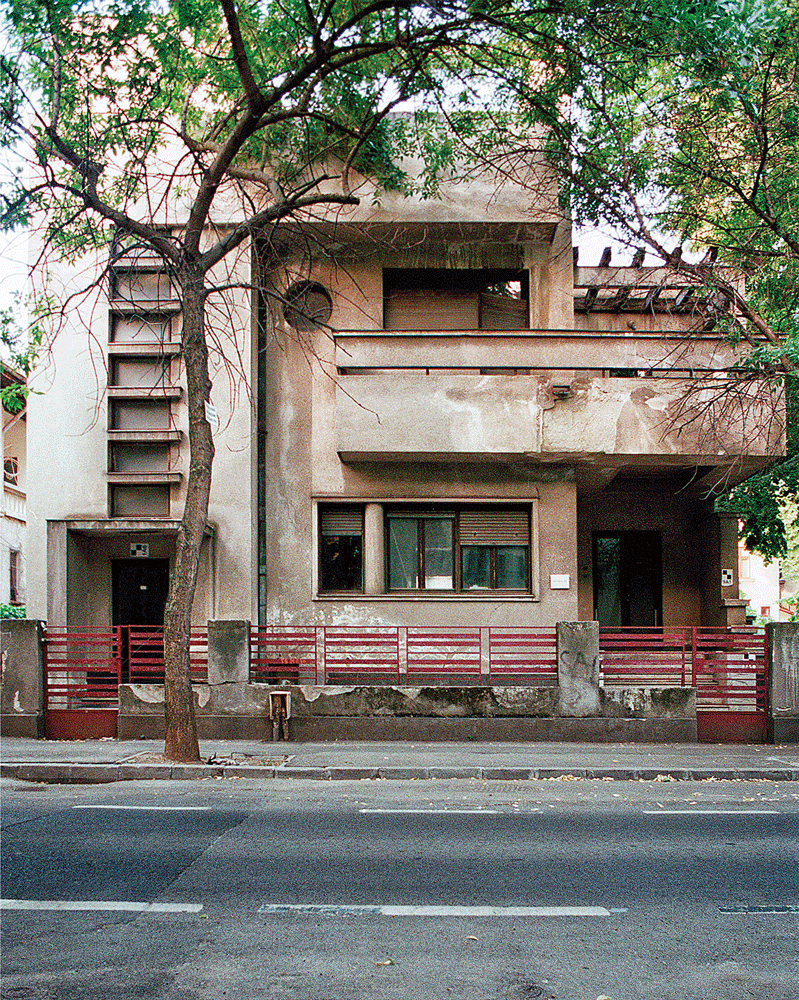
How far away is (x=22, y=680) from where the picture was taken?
12.7 metres

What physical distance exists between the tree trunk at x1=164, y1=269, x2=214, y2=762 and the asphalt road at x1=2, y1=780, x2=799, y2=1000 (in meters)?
1.70

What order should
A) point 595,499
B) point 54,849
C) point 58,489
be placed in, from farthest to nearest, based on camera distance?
point 595,499, point 58,489, point 54,849

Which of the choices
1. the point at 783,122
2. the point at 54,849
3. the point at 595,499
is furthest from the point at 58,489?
the point at 783,122

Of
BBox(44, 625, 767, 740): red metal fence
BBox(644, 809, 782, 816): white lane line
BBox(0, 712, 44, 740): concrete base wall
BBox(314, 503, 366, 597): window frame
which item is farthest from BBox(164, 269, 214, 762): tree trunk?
BBox(644, 809, 782, 816): white lane line

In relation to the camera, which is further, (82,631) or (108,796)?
(82,631)

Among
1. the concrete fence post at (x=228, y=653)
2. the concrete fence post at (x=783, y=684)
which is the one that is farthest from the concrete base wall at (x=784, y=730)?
the concrete fence post at (x=228, y=653)

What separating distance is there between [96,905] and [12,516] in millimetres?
23810

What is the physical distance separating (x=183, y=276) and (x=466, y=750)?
24.7 ft

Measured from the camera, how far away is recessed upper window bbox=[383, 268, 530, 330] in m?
16.5

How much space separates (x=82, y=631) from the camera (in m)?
13.4

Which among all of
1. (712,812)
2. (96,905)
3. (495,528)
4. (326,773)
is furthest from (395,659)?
(96,905)

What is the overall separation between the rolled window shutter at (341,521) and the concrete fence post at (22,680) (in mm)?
5375

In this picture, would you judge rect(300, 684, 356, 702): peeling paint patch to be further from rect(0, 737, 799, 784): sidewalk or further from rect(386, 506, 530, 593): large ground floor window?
rect(386, 506, 530, 593): large ground floor window

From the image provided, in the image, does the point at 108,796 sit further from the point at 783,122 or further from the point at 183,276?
the point at 783,122
